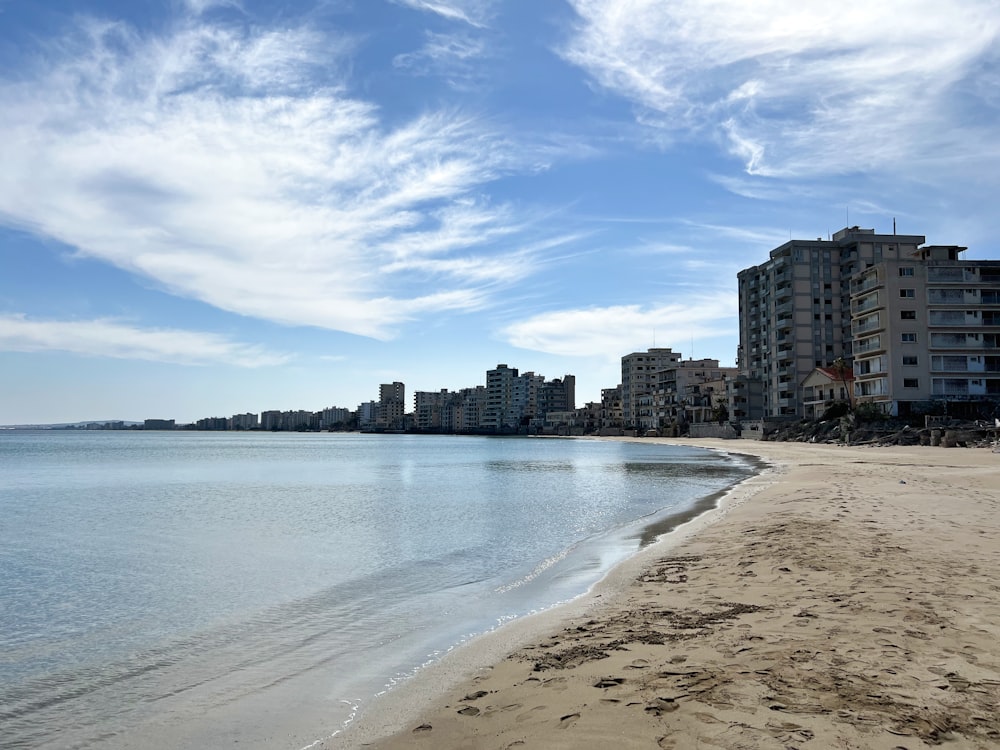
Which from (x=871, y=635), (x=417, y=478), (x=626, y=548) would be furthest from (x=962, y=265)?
(x=871, y=635)

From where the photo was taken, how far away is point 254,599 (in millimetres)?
13188

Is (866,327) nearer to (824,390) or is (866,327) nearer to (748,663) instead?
(824,390)

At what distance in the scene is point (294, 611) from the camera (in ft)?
39.9

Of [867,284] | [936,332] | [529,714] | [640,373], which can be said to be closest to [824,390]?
[867,284]

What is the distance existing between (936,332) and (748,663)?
89470 millimetres

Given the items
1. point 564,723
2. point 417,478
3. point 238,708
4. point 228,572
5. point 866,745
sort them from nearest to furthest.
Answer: point 866,745, point 564,723, point 238,708, point 228,572, point 417,478

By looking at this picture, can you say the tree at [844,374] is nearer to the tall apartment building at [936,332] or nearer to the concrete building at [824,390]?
the concrete building at [824,390]

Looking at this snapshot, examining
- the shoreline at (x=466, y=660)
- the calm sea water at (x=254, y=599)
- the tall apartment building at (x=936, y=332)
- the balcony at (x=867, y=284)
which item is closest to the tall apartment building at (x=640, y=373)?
the balcony at (x=867, y=284)

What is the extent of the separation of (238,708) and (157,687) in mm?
1697

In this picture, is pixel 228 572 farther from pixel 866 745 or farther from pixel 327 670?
pixel 866 745

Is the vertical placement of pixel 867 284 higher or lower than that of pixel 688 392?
higher

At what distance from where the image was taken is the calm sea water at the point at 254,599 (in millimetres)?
7488

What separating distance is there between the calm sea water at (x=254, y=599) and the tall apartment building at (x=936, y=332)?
204ft

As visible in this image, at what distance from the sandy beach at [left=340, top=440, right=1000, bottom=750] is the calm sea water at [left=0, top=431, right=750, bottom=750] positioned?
4.04ft
